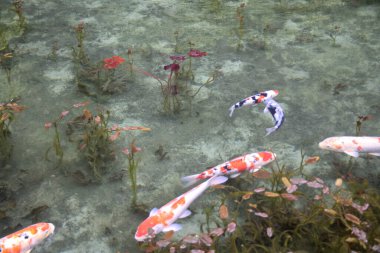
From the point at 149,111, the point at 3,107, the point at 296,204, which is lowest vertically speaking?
the point at 296,204

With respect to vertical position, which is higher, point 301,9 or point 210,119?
point 301,9

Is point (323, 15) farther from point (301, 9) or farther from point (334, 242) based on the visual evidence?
point (334, 242)

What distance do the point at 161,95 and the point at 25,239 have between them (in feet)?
8.03

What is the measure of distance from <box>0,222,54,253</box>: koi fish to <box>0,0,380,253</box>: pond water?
196 millimetres

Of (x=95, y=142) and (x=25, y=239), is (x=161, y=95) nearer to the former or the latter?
(x=95, y=142)

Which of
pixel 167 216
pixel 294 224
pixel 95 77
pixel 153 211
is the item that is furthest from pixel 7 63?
pixel 294 224

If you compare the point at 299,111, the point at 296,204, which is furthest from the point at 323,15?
the point at 296,204

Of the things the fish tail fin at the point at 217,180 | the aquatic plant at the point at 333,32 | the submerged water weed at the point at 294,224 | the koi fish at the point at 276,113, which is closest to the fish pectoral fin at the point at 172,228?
the submerged water weed at the point at 294,224

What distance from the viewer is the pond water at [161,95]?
390 centimetres

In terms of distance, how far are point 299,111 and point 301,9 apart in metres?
2.71

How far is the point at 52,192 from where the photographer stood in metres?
3.97

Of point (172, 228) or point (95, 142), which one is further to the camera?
point (95, 142)

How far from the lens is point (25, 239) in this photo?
3.26 meters

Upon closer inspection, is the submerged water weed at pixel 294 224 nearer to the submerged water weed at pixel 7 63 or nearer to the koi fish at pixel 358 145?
the koi fish at pixel 358 145
